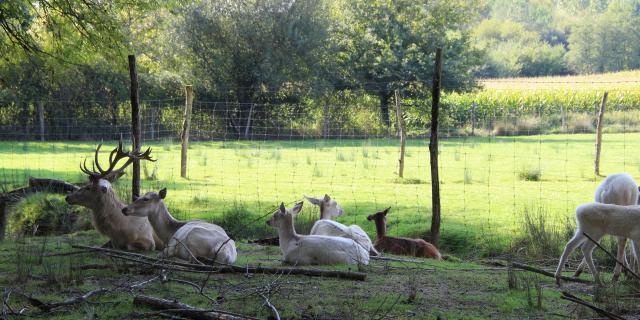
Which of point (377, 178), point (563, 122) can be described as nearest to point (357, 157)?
point (377, 178)

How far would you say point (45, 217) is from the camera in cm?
1184

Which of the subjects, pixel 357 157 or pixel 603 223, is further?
pixel 357 157

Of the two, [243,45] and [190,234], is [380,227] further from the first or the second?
[243,45]

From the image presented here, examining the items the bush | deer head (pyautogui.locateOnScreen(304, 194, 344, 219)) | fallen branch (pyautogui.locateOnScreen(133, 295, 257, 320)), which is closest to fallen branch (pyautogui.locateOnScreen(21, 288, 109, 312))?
fallen branch (pyautogui.locateOnScreen(133, 295, 257, 320))

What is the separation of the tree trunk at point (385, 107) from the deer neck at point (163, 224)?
725 inches

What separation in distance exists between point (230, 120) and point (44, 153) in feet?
23.4

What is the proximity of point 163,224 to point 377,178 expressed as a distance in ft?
29.5

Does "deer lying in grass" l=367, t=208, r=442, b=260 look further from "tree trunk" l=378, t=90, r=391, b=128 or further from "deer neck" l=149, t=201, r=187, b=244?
"tree trunk" l=378, t=90, r=391, b=128

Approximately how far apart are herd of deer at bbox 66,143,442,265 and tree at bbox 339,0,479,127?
2507 centimetres

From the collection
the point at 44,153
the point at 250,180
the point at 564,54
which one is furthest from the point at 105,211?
the point at 564,54

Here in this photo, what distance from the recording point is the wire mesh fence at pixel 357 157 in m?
13.1

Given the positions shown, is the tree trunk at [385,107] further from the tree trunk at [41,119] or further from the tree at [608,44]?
the tree at [608,44]

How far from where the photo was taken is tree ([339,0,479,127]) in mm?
35719

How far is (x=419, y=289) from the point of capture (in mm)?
6965
